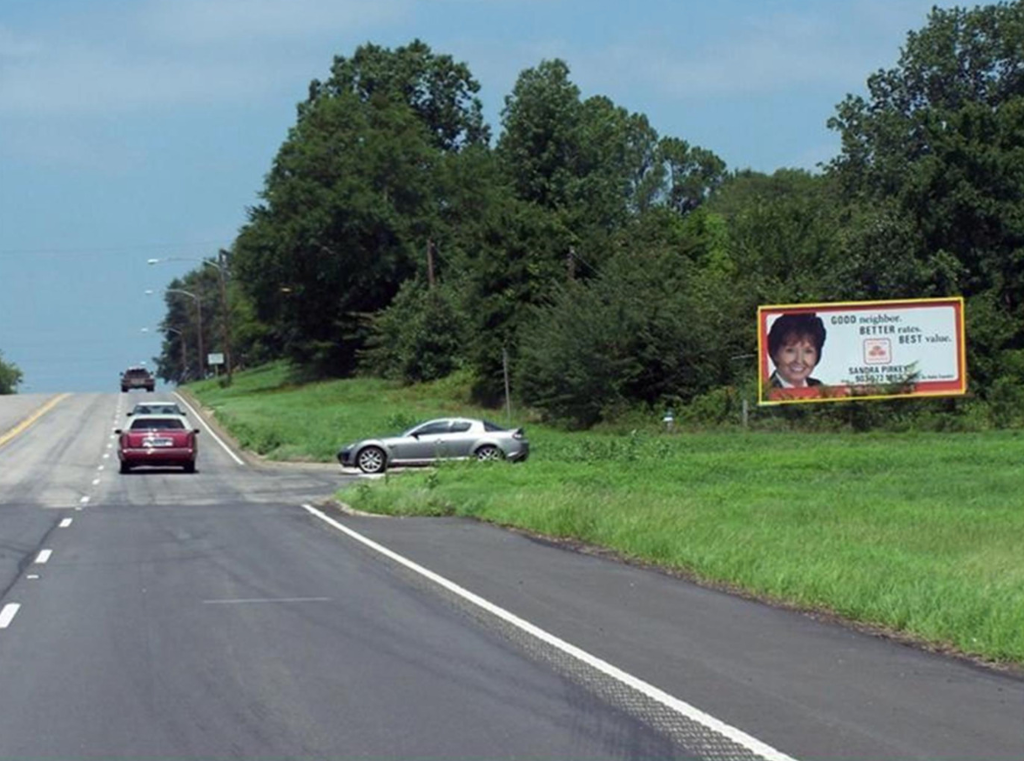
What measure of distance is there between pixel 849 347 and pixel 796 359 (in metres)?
1.69

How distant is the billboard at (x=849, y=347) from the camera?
2085 inches

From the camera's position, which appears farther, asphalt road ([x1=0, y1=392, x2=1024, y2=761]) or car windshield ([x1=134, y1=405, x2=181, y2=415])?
car windshield ([x1=134, y1=405, x2=181, y2=415])

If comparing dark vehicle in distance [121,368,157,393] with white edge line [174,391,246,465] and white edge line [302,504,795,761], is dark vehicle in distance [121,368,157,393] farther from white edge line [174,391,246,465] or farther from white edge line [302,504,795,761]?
white edge line [302,504,795,761]

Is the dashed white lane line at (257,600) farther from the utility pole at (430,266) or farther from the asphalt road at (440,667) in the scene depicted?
the utility pole at (430,266)

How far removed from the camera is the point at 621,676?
11734mm

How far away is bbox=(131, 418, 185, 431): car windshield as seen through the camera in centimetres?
4566

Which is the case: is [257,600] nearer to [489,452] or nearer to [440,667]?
[440,667]

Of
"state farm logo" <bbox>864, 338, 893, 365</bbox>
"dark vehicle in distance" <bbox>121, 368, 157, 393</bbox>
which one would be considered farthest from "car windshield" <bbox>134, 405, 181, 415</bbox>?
"dark vehicle in distance" <bbox>121, 368, 157, 393</bbox>

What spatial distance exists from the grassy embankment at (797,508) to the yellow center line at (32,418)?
39.0 ft

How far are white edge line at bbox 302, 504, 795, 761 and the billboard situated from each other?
114 feet

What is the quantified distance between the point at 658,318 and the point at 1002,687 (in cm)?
4967

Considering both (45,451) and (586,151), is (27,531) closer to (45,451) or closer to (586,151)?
(45,451)

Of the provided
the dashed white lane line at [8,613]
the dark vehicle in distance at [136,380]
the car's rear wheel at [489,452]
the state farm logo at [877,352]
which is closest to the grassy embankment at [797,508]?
the car's rear wheel at [489,452]

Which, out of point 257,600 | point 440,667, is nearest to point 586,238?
point 257,600
